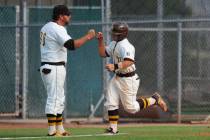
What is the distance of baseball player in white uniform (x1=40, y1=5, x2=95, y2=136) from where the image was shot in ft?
39.0

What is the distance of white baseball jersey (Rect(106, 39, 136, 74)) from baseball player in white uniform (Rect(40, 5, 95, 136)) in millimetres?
647

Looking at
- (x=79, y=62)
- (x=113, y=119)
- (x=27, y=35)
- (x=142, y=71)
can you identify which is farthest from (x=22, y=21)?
(x=113, y=119)

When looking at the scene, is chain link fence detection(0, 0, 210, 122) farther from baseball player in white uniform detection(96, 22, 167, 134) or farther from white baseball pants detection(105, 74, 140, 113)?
white baseball pants detection(105, 74, 140, 113)

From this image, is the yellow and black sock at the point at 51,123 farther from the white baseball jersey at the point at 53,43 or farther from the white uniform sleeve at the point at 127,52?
the white uniform sleeve at the point at 127,52

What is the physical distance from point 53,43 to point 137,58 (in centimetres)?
577

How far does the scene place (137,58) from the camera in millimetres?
17531

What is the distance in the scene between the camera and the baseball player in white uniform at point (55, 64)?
11883 mm

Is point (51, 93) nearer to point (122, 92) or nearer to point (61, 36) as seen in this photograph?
point (61, 36)

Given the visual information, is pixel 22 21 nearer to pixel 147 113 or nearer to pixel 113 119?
pixel 147 113

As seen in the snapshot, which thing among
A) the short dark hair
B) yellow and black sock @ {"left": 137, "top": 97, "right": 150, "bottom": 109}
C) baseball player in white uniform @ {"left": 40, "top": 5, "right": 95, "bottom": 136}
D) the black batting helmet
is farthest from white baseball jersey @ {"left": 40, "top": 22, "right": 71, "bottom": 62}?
yellow and black sock @ {"left": 137, "top": 97, "right": 150, "bottom": 109}

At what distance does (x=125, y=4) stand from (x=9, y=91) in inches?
136

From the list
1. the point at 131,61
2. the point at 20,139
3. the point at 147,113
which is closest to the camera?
the point at 20,139

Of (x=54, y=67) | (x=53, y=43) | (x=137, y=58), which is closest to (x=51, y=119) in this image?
(x=54, y=67)

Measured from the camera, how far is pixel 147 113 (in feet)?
55.4
